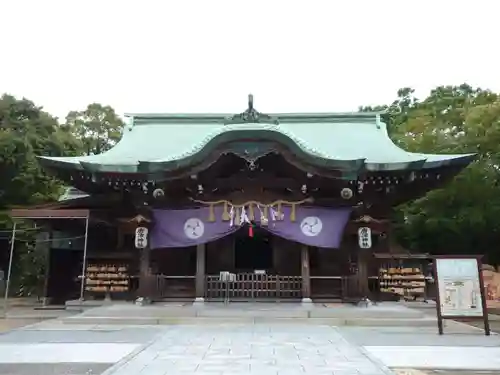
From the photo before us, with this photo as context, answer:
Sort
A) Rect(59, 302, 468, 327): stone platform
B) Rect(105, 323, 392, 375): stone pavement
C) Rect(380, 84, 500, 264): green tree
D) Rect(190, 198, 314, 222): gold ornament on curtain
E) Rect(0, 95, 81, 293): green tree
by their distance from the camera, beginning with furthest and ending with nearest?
Rect(0, 95, 81, 293): green tree, Rect(380, 84, 500, 264): green tree, Rect(190, 198, 314, 222): gold ornament on curtain, Rect(59, 302, 468, 327): stone platform, Rect(105, 323, 392, 375): stone pavement

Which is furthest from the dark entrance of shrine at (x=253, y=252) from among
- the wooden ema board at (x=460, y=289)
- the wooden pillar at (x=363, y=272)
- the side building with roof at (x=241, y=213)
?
the wooden ema board at (x=460, y=289)

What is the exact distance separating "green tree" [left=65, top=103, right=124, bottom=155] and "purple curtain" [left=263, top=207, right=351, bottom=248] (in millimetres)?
22636

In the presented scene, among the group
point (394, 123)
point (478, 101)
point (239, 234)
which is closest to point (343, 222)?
point (239, 234)

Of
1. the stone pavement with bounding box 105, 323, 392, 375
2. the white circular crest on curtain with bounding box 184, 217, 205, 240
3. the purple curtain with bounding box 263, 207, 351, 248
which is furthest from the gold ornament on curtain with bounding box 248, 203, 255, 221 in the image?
the stone pavement with bounding box 105, 323, 392, 375

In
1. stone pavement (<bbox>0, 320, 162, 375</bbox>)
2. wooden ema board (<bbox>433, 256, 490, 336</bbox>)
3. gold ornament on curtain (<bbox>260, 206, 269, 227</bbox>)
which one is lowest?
stone pavement (<bbox>0, 320, 162, 375</bbox>)

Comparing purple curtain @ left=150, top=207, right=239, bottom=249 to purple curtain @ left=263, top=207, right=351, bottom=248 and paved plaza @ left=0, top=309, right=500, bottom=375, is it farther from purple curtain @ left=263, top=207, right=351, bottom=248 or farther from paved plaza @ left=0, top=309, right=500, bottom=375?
paved plaza @ left=0, top=309, right=500, bottom=375

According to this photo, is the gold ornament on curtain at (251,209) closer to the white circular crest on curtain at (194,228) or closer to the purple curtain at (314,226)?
the purple curtain at (314,226)

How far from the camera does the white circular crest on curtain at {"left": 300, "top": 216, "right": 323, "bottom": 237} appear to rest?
12.6 m

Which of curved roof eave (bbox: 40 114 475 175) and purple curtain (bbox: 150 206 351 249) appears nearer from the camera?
curved roof eave (bbox: 40 114 475 175)

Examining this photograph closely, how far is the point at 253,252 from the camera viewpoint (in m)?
14.9

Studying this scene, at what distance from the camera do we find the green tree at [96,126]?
32.6 meters

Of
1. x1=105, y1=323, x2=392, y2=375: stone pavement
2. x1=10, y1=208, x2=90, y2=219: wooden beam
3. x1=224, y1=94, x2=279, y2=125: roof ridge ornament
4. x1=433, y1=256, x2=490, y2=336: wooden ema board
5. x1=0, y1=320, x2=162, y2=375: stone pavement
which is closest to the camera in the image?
x1=105, y1=323, x2=392, y2=375: stone pavement

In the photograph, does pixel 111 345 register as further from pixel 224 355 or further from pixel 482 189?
pixel 482 189

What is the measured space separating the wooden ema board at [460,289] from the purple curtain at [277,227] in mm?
3892
